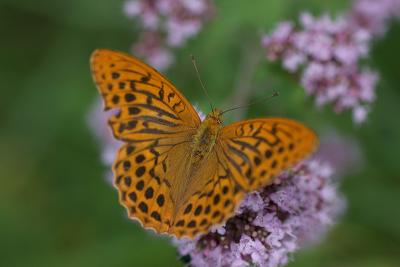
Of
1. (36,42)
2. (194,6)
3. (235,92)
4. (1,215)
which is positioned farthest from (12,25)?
(235,92)

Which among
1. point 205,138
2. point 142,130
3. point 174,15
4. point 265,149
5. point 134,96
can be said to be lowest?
point 265,149

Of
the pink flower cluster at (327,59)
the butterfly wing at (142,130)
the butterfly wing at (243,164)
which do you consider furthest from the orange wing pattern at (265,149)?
the pink flower cluster at (327,59)

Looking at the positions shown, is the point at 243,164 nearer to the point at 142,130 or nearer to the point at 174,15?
the point at 142,130

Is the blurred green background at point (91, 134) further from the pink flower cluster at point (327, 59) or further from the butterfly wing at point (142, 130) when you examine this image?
the butterfly wing at point (142, 130)

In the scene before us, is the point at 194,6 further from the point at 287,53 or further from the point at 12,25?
the point at 12,25

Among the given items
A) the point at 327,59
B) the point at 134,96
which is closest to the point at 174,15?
the point at 327,59

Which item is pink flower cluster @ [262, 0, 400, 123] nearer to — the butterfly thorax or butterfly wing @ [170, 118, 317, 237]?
the butterfly thorax
